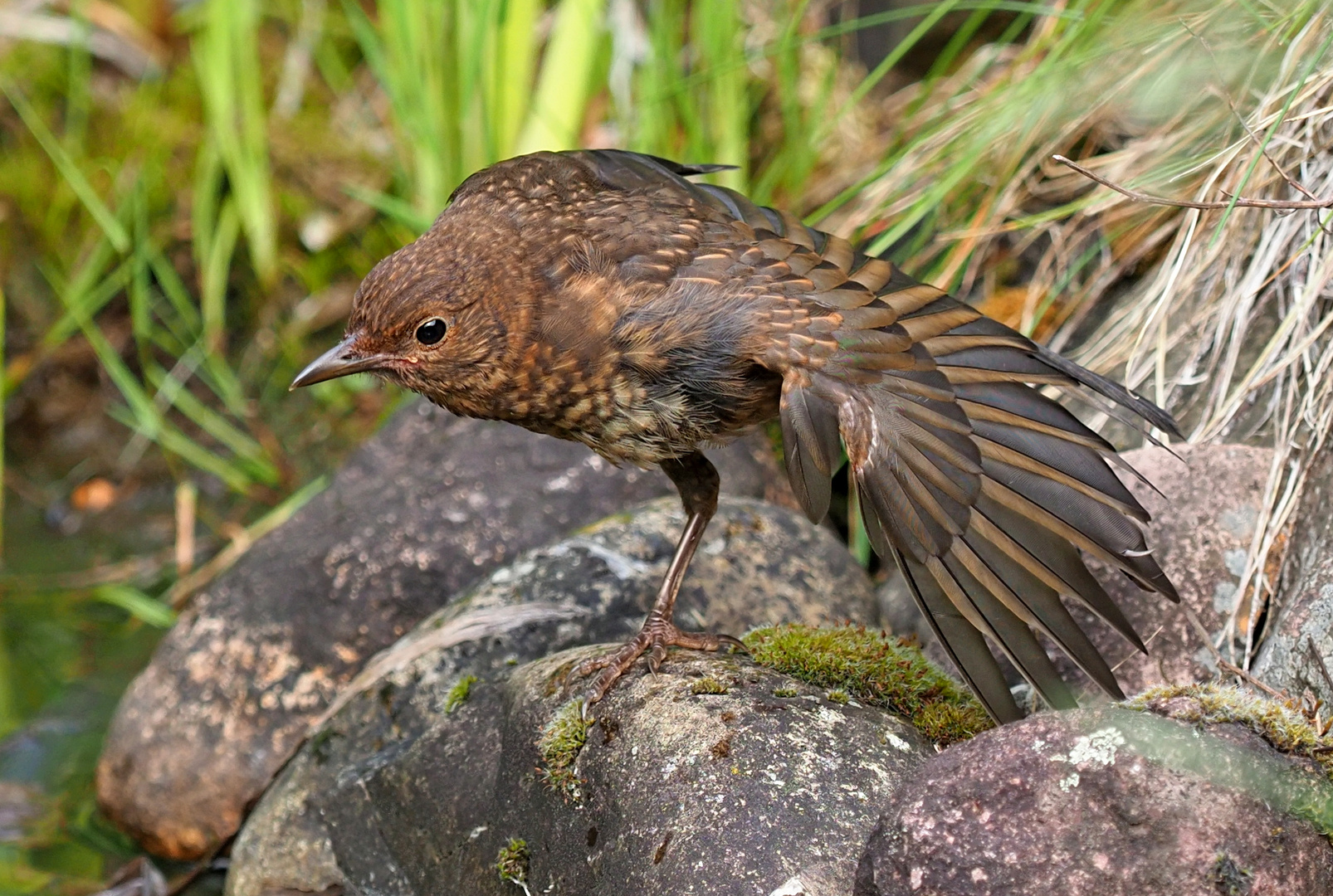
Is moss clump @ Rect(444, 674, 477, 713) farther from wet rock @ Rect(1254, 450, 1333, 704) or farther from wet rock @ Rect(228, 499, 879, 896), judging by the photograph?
wet rock @ Rect(1254, 450, 1333, 704)

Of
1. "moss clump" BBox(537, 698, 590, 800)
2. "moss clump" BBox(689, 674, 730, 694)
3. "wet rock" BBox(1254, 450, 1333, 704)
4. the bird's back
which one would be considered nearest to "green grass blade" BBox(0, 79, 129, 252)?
the bird's back

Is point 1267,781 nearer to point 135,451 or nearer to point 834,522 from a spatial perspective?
point 834,522

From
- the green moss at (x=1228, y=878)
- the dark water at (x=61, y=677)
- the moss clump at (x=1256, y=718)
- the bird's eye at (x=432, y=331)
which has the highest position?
the bird's eye at (x=432, y=331)

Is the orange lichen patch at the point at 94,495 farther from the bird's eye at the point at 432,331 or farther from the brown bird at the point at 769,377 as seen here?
the bird's eye at the point at 432,331

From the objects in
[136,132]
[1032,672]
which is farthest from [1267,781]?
[136,132]

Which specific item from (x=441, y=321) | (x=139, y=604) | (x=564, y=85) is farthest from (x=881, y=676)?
(x=564, y=85)

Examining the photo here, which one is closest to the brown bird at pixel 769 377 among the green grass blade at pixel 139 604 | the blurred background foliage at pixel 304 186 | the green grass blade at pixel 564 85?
the blurred background foliage at pixel 304 186
